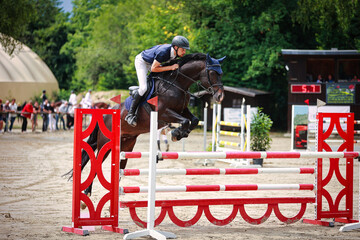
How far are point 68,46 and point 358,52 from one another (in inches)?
1437

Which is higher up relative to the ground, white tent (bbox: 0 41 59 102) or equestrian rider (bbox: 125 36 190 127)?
white tent (bbox: 0 41 59 102)

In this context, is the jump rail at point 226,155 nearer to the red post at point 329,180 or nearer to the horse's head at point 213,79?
the red post at point 329,180

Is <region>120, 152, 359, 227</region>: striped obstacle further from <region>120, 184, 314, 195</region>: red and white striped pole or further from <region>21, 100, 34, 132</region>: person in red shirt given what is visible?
<region>21, 100, 34, 132</region>: person in red shirt

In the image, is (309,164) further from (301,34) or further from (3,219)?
(301,34)

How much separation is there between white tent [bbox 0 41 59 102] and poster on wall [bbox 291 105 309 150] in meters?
27.0

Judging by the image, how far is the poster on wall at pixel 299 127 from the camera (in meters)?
14.5

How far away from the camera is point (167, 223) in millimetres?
6059

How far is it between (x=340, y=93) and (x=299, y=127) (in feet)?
30.3

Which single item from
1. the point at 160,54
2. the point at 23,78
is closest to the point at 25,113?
the point at 160,54

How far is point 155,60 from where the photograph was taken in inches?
263

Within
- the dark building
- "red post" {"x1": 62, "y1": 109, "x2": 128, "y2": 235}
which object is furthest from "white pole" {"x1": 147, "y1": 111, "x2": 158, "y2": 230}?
the dark building

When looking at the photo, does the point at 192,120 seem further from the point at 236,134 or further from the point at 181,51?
the point at 236,134

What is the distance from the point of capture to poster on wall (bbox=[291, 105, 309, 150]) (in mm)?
14484

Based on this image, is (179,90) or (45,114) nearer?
(179,90)
